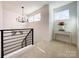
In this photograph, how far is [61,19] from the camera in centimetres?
564

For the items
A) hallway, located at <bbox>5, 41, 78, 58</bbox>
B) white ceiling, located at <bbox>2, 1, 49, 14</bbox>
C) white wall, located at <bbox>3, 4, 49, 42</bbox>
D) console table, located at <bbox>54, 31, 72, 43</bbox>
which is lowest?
hallway, located at <bbox>5, 41, 78, 58</bbox>

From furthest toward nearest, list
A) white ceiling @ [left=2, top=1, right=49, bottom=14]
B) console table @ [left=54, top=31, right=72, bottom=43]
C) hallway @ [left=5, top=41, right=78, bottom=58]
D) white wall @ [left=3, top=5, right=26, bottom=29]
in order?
console table @ [left=54, top=31, right=72, bottom=43] → white wall @ [left=3, top=5, right=26, bottom=29] → white ceiling @ [left=2, top=1, right=49, bottom=14] → hallway @ [left=5, top=41, right=78, bottom=58]

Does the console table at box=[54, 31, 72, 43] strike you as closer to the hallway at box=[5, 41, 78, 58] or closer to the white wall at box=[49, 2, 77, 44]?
the white wall at box=[49, 2, 77, 44]

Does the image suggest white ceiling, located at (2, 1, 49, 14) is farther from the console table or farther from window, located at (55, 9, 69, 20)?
the console table

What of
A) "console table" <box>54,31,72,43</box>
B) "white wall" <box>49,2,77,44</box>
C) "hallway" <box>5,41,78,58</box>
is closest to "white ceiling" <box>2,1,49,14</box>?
"white wall" <box>49,2,77,44</box>

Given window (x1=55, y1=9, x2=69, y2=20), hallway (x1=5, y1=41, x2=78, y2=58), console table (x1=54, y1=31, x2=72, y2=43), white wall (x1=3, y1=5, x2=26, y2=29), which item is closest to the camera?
hallway (x1=5, y1=41, x2=78, y2=58)

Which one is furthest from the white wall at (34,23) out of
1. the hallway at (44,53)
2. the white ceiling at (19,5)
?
the hallway at (44,53)

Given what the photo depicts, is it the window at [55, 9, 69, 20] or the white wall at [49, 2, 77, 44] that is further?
the window at [55, 9, 69, 20]

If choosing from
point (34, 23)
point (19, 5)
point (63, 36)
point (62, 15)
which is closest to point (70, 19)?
point (62, 15)

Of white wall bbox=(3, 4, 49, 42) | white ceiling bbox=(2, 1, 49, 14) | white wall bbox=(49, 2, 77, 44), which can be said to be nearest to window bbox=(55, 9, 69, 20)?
white wall bbox=(49, 2, 77, 44)

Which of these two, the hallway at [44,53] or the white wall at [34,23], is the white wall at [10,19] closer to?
the white wall at [34,23]

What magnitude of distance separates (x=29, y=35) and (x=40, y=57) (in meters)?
1.60

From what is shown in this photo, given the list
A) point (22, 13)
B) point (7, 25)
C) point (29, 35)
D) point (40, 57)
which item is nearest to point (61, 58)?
point (40, 57)

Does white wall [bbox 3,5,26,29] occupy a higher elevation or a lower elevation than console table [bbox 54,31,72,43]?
higher
